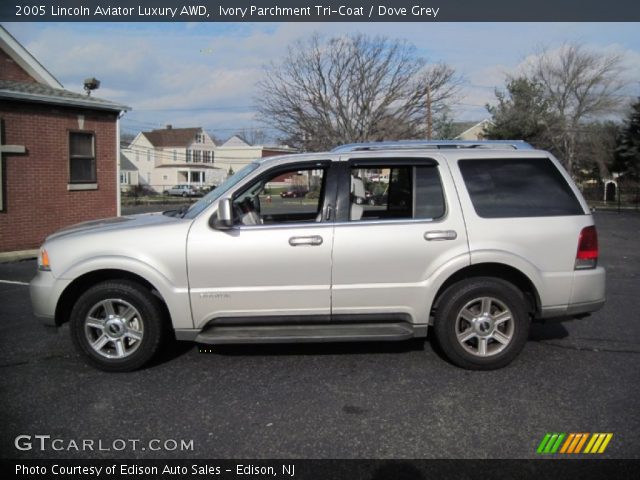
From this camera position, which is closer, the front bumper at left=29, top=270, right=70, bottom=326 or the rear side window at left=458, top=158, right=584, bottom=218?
the front bumper at left=29, top=270, right=70, bottom=326

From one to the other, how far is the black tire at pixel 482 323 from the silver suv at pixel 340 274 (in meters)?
0.01

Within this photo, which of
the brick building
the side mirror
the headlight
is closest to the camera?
the side mirror

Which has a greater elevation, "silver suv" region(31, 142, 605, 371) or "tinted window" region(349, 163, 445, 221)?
"tinted window" region(349, 163, 445, 221)

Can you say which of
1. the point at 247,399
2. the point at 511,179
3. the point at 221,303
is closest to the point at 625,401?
the point at 511,179

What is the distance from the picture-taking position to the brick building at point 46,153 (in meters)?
11.9

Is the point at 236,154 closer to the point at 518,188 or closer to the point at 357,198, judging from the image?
the point at 357,198

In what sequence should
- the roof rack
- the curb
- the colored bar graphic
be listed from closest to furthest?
1. the colored bar graphic
2. the roof rack
3. the curb

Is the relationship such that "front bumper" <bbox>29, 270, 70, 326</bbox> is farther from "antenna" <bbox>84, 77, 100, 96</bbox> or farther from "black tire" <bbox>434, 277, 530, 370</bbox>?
"antenna" <bbox>84, 77, 100, 96</bbox>

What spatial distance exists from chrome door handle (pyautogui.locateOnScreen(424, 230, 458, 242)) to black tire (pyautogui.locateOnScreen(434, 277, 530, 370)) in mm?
→ 399

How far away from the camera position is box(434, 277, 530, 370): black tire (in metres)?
4.48

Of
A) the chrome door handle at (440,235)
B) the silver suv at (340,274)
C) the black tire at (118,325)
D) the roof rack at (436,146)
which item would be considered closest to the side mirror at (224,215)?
the silver suv at (340,274)

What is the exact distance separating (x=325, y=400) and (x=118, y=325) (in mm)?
1825

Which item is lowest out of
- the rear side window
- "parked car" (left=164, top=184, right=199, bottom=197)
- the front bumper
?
the front bumper

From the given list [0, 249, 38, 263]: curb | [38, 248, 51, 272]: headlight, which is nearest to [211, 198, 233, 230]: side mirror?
[38, 248, 51, 272]: headlight
